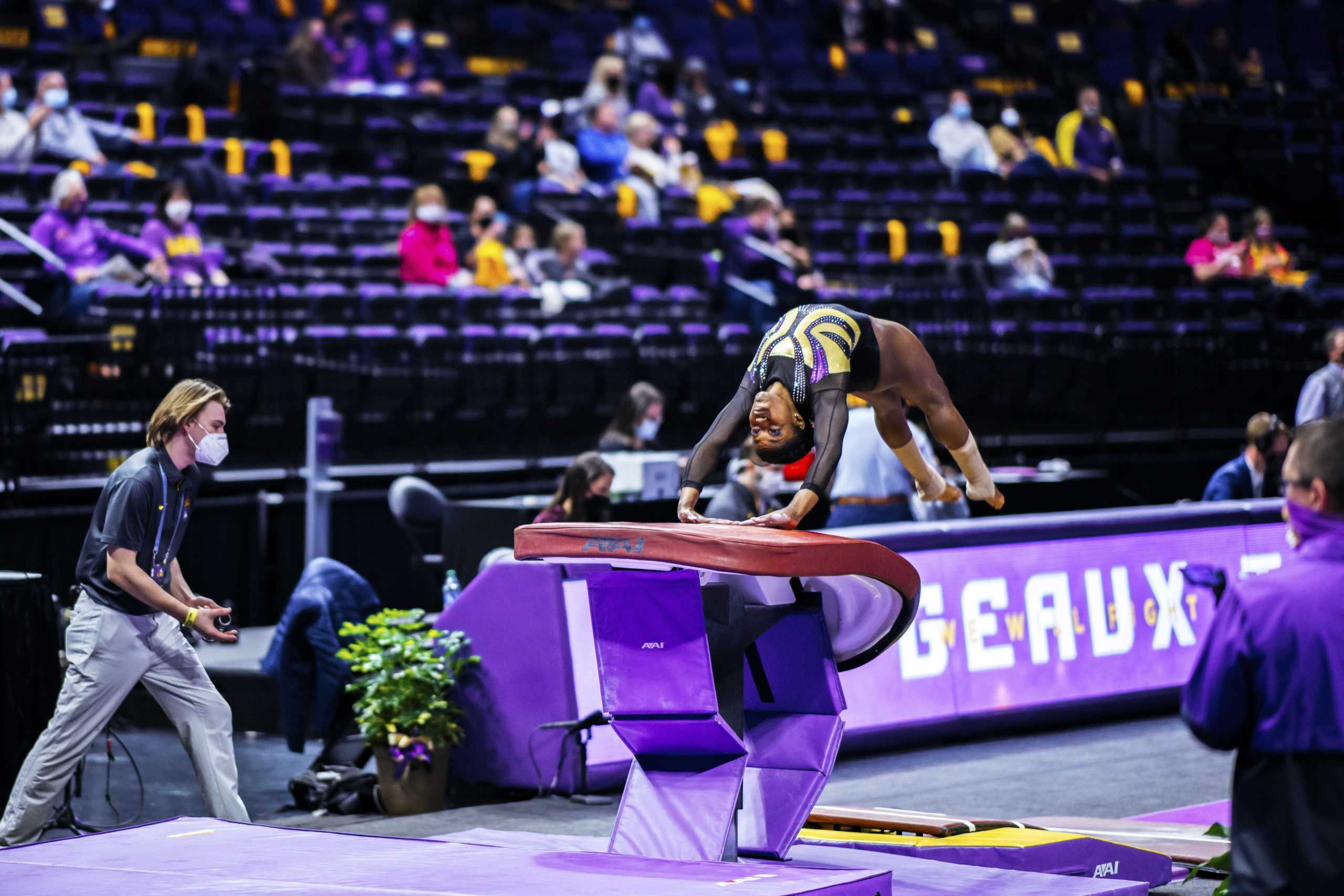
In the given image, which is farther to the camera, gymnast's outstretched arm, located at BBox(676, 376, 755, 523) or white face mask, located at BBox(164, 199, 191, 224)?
white face mask, located at BBox(164, 199, 191, 224)

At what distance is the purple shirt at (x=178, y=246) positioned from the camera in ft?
39.3

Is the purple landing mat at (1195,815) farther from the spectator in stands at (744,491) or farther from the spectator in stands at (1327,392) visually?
the spectator in stands at (1327,392)

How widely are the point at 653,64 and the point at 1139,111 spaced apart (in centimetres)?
627

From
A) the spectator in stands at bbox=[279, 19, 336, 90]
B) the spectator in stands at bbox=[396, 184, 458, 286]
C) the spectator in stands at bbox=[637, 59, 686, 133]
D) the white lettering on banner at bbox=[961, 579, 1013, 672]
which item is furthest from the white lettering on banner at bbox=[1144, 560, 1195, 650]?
the spectator in stands at bbox=[279, 19, 336, 90]

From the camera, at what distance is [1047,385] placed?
48.3 feet

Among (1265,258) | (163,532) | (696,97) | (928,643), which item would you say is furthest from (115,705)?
(1265,258)

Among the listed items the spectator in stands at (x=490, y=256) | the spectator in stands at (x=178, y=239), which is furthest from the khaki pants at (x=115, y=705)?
the spectator in stands at (x=490, y=256)

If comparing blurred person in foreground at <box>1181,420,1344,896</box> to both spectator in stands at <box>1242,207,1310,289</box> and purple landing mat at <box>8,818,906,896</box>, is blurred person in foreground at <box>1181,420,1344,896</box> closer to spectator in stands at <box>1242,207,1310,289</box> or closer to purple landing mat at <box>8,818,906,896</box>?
A: purple landing mat at <box>8,818,906,896</box>

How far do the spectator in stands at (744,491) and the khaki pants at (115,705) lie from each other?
292 cm

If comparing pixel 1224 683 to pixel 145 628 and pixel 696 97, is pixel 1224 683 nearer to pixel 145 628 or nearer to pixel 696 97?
pixel 145 628

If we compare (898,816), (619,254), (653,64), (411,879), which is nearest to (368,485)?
(619,254)

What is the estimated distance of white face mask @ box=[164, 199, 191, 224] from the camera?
12.1m

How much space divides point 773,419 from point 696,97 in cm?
1345

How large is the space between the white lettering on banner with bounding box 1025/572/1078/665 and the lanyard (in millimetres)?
4564
